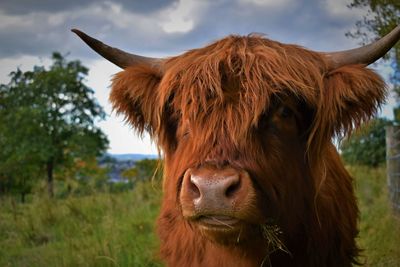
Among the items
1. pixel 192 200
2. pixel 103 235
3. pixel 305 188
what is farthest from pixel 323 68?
pixel 103 235

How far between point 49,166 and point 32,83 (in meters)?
3.32

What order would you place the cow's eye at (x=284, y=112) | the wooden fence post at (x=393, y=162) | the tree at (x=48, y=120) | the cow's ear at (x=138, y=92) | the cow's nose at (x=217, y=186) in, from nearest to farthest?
1. the cow's nose at (x=217, y=186)
2. the cow's eye at (x=284, y=112)
3. the cow's ear at (x=138, y=92)
4. the wooden fence post at (x=393, y=162)
5. the tree at (x=48, y=120)

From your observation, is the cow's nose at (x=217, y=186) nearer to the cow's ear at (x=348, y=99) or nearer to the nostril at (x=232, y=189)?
the nostril at (x=232, y=189)

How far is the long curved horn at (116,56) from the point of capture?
3481 mm

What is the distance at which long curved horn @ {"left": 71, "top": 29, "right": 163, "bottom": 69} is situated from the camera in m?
3.48

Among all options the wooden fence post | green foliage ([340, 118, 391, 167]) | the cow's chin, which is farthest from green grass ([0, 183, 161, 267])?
green foliage ([340, 118, 391, 167])

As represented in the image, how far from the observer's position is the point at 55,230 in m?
6.93

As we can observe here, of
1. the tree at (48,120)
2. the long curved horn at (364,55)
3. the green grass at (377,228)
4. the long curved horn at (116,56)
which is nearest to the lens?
the long curved horn at (364,55)

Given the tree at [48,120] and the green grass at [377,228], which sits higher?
the tree at [48,120]

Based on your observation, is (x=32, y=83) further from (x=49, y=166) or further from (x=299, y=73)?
(x=299, y=73)

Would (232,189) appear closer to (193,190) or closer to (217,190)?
(217,190)

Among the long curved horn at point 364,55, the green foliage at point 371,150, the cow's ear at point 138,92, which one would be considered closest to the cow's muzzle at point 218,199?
the cow's ear at point 138,92

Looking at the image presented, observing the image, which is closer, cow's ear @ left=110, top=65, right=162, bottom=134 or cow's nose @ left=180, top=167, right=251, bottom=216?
cow's nose @ left=180, top=167, right=251, bottom=216

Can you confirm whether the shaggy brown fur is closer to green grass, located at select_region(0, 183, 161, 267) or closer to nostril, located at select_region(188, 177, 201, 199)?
nostril, located at select_region(188, 177, 201, 199)
